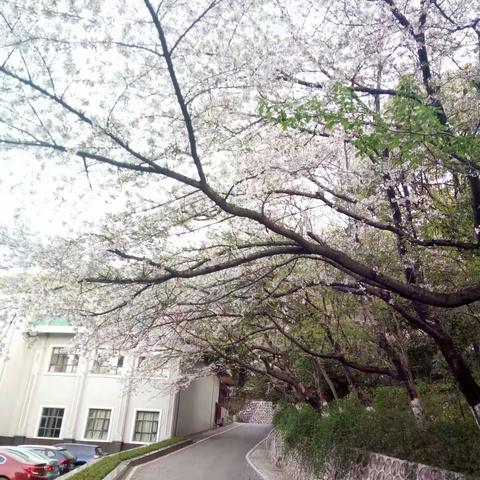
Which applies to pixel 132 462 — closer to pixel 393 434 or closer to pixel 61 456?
pixel 61 456

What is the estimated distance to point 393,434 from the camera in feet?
26.0

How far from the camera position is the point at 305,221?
8609 mm

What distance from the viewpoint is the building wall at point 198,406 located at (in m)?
25.6

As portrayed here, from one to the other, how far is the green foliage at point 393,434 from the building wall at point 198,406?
1339cm

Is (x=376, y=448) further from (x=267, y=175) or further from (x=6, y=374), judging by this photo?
(x=6, y=374)

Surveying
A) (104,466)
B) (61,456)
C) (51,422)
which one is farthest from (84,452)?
(104,466)

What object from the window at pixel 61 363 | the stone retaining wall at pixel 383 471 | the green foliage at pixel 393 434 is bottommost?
the stone retaining wall at pixel 383 471

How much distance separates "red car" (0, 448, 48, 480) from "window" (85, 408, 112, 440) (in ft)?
33.9

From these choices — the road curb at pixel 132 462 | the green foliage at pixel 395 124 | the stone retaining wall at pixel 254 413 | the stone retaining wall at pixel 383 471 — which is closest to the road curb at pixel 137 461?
the road curb at pixel 132 462

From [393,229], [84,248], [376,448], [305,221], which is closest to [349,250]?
[305,221]

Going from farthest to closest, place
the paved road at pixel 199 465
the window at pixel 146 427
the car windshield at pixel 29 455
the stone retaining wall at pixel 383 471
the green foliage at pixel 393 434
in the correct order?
the window at pixel 146 427, the paved road at pixel 199 465, the car windshield at pixel 29 455, the green foliage at pixel 393 434, the stone retaining wall at pixel 383 471

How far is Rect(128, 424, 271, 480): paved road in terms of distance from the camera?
1346cm

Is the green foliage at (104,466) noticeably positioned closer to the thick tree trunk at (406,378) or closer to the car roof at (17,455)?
the car roof at (17,455)

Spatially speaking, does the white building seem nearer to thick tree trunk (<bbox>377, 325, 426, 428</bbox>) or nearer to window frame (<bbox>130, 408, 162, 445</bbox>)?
window frame (<bbox>130, 408, 162, 445</bbox>)
